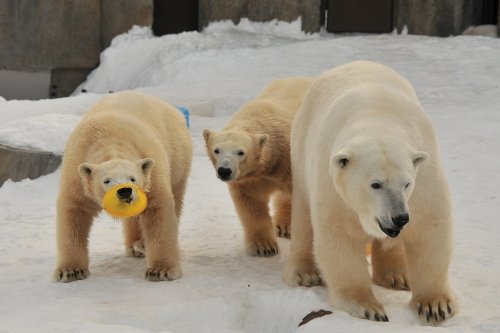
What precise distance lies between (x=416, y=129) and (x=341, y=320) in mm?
939

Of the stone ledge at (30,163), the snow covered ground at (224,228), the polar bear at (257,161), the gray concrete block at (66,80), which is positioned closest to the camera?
the snow covered ground at (224,228)

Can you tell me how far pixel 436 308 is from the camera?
365 centimetres

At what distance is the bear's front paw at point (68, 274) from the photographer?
4.38 m

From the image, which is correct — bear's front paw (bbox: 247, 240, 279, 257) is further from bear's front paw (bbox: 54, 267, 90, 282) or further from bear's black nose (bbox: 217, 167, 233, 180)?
bear's front paw (bbox: 54, 267, 90, 282)

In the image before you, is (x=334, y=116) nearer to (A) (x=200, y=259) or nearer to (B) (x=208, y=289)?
A: (B) (x=208, y=289)

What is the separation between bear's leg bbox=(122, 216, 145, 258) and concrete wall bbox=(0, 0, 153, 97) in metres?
9.03

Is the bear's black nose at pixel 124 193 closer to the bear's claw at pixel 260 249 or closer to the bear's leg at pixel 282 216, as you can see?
the bear's claw at pixel 260 249

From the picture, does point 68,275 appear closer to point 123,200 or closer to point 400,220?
point 123,200

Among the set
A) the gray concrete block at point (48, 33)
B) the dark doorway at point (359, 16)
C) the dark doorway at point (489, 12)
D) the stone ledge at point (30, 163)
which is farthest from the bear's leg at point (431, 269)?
the dark doorway at point (489, 12)

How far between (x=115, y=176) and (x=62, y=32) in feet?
32.9

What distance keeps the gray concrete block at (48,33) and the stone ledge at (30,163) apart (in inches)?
271

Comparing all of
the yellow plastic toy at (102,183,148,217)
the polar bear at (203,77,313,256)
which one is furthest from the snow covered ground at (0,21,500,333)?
the yellow plastic toy at (102,183,148,217)

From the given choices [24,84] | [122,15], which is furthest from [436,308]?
[24,84]

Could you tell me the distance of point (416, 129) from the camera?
146 inches
